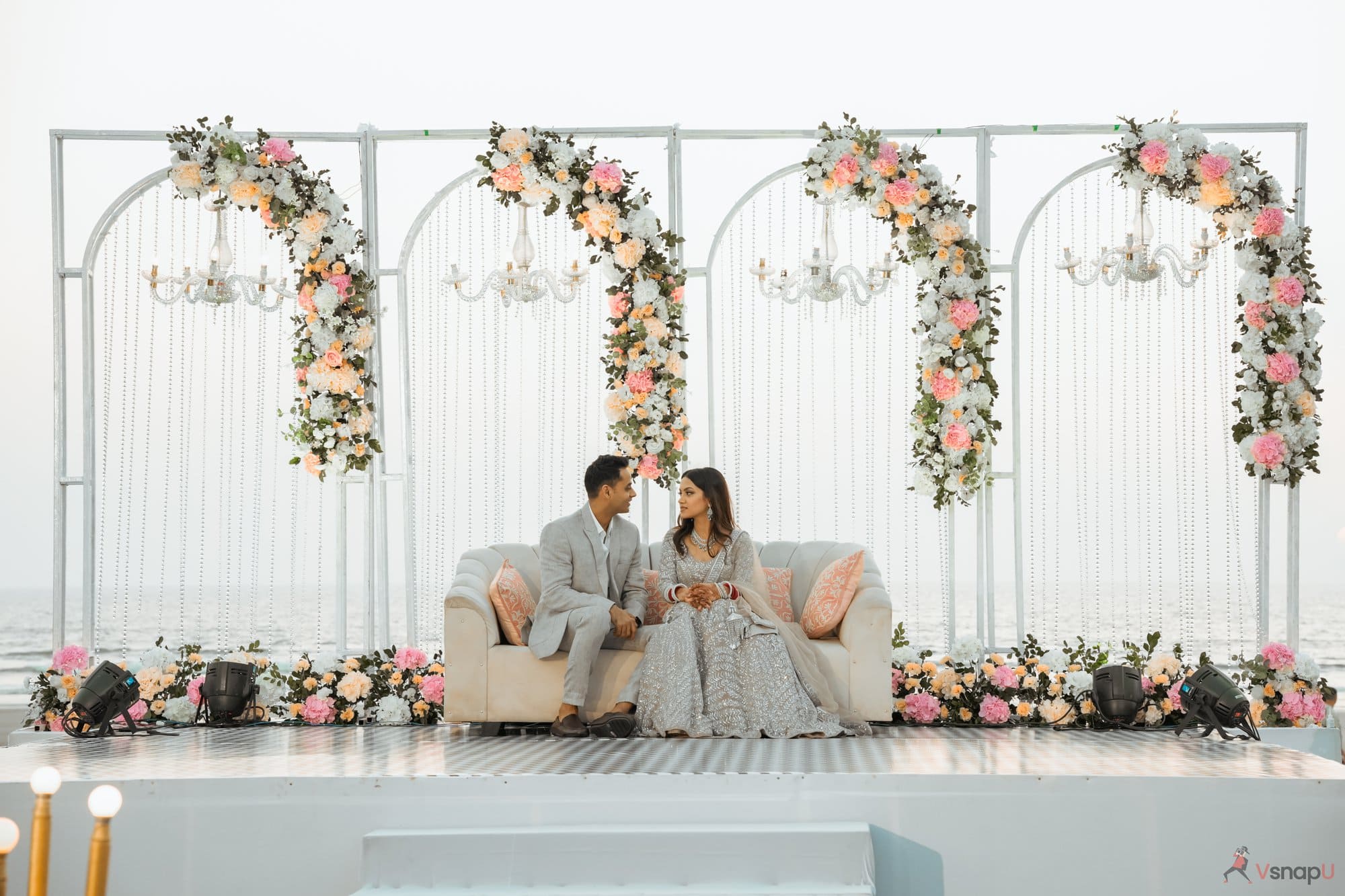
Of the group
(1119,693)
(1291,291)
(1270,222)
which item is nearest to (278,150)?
(1119,693)

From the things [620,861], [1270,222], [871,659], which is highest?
[1270,222]

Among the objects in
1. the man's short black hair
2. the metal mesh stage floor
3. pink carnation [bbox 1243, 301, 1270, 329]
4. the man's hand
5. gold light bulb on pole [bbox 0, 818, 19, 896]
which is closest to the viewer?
gold light bulb on pole [bbox 0, 818, 19, 896]

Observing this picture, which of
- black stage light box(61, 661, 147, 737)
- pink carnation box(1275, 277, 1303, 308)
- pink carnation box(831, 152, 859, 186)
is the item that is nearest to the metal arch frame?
black stage light box(61, 661, 147, 737)

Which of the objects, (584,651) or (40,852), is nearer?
(40,852)

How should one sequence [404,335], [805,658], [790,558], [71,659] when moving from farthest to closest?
1. [404,335]
2. [790,558]
3. [71,659]
4. [805,658]

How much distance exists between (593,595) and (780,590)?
3.31 feet

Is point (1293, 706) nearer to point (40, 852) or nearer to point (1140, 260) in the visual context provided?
point (1140, 260)

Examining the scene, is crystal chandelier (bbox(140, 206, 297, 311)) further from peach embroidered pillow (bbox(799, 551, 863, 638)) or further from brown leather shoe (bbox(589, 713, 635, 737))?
peach embroidered pillow (bbox(799, 551, 863, 638))

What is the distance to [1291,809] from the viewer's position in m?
4.44

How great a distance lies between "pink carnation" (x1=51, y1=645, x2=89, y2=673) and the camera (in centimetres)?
649

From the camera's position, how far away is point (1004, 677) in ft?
20.1

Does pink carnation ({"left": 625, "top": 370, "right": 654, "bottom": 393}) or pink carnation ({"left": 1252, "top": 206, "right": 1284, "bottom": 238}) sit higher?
pink carnation ({"left": 1252, "top": 206, "right": 1284, "bottom": 238})

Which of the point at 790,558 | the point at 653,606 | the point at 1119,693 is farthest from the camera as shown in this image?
the point at 790,558

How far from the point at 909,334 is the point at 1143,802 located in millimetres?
3237
